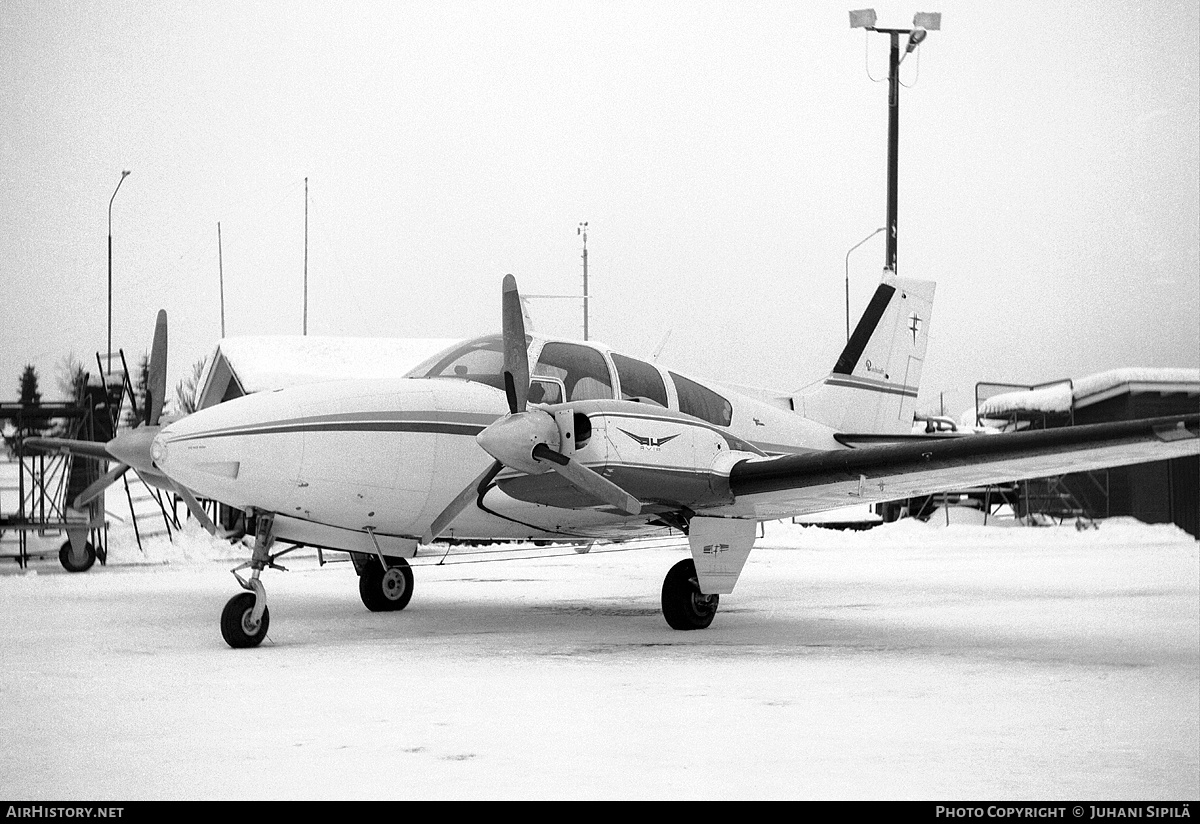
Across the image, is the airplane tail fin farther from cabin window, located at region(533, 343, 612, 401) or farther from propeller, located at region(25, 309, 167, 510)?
propeller, located at region(25, 309, 167, 510)

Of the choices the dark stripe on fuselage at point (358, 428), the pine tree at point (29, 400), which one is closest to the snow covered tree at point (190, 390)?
the pine tree at point (29, 400)

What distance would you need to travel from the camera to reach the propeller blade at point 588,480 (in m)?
8.28

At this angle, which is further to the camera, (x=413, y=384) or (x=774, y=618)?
(x=774, y=618)

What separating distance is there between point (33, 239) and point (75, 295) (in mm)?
2520

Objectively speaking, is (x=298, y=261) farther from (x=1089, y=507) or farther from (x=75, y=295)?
(x=1089, y=507)

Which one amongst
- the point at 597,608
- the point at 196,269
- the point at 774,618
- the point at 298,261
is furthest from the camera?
the point at 298,261

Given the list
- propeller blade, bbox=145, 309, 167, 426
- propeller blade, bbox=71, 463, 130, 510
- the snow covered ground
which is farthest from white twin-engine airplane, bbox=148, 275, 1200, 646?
propeller blade, bbox=71, 463, 130, 510

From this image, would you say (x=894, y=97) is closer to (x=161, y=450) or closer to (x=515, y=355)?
(x=515, y=355)

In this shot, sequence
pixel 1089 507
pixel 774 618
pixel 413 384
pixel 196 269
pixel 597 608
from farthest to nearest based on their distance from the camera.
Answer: pixel 1089 507 → pixel 196 269 → pixel 597 608 → pixel 774 618 → pixel 413 384

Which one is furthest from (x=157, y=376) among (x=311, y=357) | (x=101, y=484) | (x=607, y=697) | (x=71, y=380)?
(x=311, y=357)

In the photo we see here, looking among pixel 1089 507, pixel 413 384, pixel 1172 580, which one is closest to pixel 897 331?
pixel 1172 580

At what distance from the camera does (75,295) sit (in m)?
13.2

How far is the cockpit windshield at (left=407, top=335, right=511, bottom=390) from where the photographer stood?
32.3 ft

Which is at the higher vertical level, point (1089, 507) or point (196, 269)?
point (196, 269)
